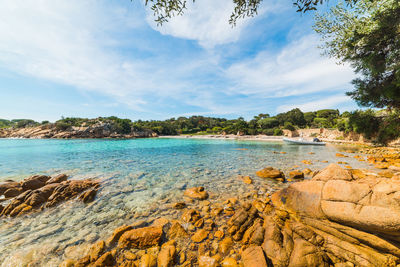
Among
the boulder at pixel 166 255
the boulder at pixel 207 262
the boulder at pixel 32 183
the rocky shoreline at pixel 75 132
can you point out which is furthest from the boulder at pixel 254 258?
the rocky shoreline at pixel 75 132

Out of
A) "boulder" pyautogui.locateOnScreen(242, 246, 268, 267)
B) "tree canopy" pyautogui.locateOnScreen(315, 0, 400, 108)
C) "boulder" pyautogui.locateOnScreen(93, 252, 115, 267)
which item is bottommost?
"boulder" pyautogui.locateOnScreen(93, 252, 115, 267)

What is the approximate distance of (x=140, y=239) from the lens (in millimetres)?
3771

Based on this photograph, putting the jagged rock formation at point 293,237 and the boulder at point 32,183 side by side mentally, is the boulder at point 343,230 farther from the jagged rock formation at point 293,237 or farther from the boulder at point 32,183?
the boulder at point 32,183

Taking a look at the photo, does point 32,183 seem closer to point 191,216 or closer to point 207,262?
point 191,216

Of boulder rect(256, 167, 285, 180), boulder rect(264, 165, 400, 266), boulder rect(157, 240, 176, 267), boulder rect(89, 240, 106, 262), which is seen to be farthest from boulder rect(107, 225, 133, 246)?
boulder rect(256, 167, 285, 180)

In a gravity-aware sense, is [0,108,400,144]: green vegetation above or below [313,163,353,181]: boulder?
above

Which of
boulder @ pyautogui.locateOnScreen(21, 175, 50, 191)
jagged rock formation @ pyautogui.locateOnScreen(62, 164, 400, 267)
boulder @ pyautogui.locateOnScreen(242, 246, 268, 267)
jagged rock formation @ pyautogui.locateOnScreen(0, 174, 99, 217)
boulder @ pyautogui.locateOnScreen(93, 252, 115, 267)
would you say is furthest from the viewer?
boulder @ pyautogui.locateOnScreen(21, 175, 50, 191)

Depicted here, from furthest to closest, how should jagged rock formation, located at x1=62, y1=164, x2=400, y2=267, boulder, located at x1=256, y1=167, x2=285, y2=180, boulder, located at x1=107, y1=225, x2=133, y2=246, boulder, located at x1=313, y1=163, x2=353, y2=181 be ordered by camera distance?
boulder, located at x1=256, y1=167, x2=285, y2=180 → boulder, located at x1=313, y1=163, x2=353, y2=181 → boulder, located at x1=107, y1=225, x2=133, y2=246 → jagged rock formation, located at x1=62, y1=164, x2=400, y2=267

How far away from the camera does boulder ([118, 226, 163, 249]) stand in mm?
3693

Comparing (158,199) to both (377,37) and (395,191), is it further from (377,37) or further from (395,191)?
(377,37)

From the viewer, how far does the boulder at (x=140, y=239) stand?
12.1 ft

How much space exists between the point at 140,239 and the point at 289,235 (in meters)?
4.09

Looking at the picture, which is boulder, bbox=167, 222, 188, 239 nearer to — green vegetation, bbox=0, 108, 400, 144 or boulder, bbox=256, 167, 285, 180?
boulder, bbox=256, 167, 285, 180

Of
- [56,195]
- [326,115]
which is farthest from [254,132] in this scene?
[56,195]
